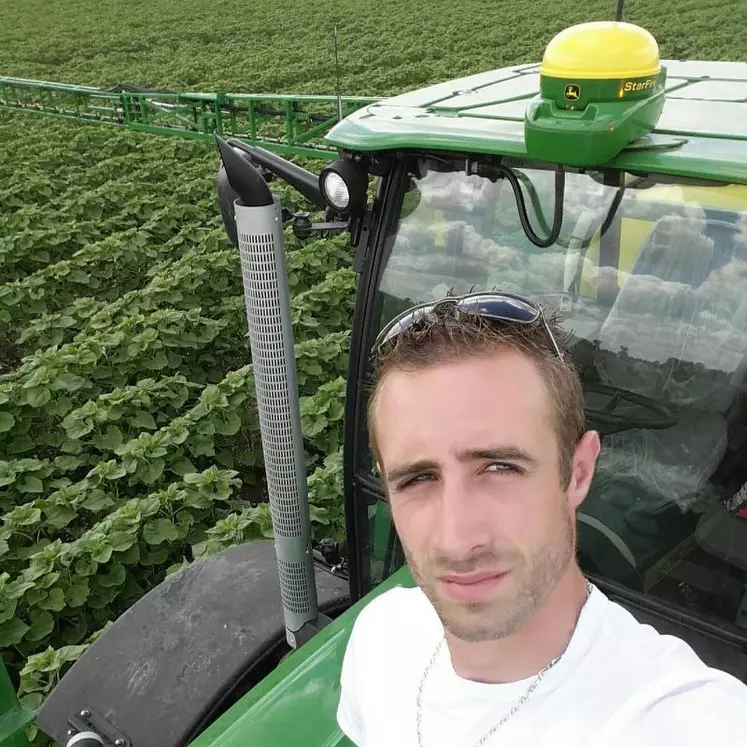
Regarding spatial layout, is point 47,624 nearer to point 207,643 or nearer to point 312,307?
point 207,643

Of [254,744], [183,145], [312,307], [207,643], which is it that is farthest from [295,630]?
[183,145]

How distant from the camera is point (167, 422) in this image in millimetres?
5555

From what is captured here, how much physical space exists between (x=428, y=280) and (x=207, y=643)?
134 cm

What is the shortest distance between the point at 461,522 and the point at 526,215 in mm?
1022

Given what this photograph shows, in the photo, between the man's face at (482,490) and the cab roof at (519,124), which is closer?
the man's face at (482,490)

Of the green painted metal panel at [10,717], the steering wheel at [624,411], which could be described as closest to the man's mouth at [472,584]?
the steering wheel at [624,411]

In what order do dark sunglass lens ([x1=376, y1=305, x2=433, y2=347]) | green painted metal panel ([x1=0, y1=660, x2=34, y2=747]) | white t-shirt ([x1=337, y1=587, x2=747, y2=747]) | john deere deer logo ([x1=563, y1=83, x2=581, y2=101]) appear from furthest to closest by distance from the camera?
green painted metal panel ([x1=0, y1=660, x2=34, y2=747])
john deere deer logo ([x1=563, y1=83, x2=581, y2=101])
dark sunglass lens ([x1=376, y1=305, x2=433, y2=347])
white t-shirt ([x1=337, y1=587, x2=747, y2=747])

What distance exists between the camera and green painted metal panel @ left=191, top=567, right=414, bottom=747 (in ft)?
5.74

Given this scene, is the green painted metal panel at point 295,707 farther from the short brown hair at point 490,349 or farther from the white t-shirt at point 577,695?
the short brown hair at point 490,349

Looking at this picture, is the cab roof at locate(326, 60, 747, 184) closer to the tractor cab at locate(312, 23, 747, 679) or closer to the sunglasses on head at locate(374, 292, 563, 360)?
the tractor cab at locate(312, 23, 747, 679)

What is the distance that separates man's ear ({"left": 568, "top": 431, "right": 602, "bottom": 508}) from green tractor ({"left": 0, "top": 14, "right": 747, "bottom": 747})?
63 cm

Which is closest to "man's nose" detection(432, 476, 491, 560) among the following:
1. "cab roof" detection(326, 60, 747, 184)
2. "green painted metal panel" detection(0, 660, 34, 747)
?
"cab roof" detection(326, 60, 747, 184)

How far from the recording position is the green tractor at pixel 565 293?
1.71 metres

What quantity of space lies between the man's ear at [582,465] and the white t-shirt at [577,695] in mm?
166
